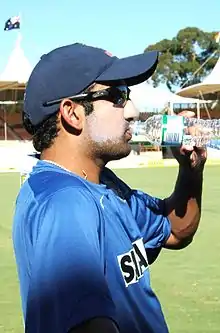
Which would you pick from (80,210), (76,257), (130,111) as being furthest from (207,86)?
(76,257)

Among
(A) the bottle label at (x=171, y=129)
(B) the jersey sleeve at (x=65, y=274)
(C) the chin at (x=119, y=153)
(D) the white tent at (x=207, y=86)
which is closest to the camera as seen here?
(B) the jersey sleeve at (x=65, y=274)

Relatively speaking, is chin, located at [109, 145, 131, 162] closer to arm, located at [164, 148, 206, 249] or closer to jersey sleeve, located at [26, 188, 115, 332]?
jersey sleeve, located at [26, 188, 115, 332]

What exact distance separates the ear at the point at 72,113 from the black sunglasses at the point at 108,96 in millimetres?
18

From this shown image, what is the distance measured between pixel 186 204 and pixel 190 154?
10.4 inches

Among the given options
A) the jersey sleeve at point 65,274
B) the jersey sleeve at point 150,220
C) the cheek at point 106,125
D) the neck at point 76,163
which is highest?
the cheek at point 106,125

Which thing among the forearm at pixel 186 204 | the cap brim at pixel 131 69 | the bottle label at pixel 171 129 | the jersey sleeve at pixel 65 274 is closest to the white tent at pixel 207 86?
the forearm at pixel 186 204

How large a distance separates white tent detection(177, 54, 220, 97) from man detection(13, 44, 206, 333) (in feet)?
159

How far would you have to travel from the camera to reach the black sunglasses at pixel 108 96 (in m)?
2.13

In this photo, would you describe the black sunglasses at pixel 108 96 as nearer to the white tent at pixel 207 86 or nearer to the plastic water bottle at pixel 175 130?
the plastic water bottle at pixel 175 130

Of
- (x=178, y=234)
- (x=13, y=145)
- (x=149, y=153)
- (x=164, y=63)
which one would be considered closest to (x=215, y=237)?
(x=178, y=234)

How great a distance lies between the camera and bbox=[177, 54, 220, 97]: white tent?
50531 mm

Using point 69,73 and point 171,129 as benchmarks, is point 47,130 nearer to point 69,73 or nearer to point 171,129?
point 69,73

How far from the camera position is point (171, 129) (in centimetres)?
Answer: 254

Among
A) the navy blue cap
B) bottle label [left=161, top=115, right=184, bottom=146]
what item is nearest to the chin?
the navy blue cap
